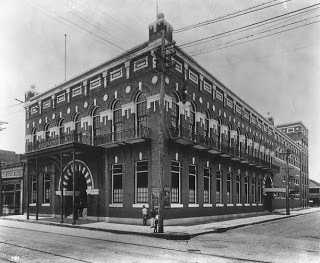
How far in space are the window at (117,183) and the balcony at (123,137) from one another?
1.67 metres

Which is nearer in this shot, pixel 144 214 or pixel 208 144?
pixel 144 214

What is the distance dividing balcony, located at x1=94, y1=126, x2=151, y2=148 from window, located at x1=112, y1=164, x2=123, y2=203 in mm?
1671

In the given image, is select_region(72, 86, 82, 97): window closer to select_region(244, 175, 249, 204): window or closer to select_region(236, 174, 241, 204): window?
select_region(236, 174, 241, 204): window

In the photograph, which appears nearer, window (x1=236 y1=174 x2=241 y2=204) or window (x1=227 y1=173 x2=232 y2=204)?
window (x1=227 y1=173 x2=232 y2=204)

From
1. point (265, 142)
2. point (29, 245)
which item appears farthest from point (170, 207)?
point (265, 142)

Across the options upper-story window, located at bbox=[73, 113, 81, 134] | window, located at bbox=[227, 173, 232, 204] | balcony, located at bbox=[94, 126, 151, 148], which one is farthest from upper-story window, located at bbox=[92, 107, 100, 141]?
window, located at bbox=[227, 173, 232, 204]

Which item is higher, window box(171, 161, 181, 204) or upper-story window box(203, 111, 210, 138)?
upper-story window box(203, 111, 210, 138)

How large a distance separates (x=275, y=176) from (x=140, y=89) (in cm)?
2961

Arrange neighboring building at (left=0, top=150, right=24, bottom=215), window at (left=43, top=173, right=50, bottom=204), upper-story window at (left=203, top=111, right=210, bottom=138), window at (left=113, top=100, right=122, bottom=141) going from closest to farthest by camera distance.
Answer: window at (left=113, top=100, right=122, bottom=141) < upper-story window at (left=203, top=111, right=210, bottom=138) < window at (left=43, top=173, right=50, bottom=204) < neighboring building at (left=0, top=150, right=24, bottom=215)

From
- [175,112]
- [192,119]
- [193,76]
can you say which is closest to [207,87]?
[193,76]

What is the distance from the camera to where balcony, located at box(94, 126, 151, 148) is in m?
22.8

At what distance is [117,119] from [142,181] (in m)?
5.43

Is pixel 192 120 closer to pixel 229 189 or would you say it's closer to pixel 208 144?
pixel 208 144

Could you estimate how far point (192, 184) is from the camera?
2580cm
